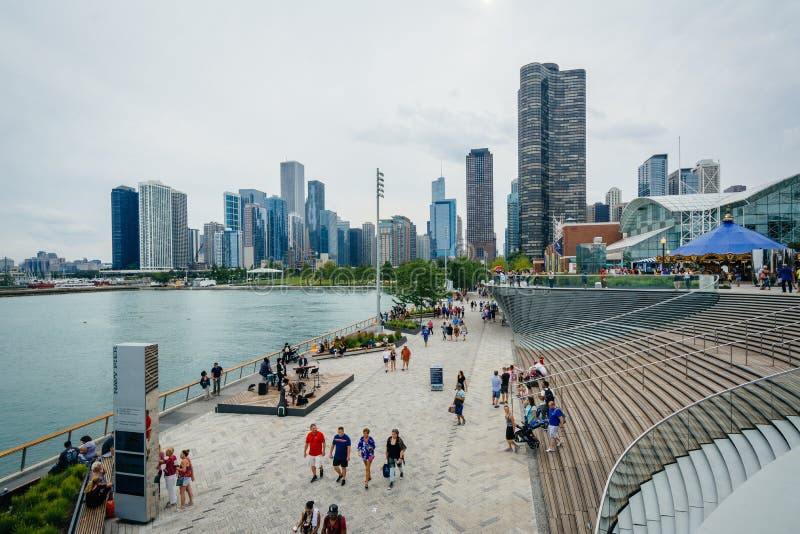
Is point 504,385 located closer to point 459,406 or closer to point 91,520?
point 459,406

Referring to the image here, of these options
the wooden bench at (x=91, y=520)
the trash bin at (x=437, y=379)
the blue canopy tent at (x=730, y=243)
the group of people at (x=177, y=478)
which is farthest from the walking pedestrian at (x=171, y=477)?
the blue canopy tent at (x=730, y=243)

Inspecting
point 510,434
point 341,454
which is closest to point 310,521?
point 341,454

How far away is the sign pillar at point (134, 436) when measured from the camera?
8.16 metres

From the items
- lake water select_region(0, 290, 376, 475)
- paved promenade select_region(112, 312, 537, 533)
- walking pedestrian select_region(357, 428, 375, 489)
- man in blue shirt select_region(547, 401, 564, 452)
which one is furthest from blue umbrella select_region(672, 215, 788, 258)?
lake water select_region(0, 290, 376, 475)

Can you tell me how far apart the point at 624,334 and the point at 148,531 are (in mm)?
16566

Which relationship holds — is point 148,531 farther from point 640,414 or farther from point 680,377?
point 680,377

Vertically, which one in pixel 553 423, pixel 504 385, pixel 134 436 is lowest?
pixel 504 385

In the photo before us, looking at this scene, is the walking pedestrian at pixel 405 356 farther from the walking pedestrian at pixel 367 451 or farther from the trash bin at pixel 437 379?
the walking pedestrian at pixel 367 451

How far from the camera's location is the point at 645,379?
37.4 ft

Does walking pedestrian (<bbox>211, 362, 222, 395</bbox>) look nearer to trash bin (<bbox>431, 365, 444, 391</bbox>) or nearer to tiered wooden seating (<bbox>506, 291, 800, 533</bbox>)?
trash bin (<bbox>431, 365, 444, 391</bbox>)

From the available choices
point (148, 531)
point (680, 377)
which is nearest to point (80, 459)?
point (148, 531)

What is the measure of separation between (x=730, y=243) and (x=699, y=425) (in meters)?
15.8

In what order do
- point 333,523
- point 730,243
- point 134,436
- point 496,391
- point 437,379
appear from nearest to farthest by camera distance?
point 333,523 < point 134,436 < point 496,391 < point 437,379 < point 730,243

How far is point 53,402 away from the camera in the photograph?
24312mm
